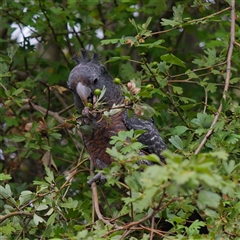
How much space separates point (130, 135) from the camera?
3311mm

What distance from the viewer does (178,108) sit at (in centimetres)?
465

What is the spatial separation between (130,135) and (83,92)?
3.84 feet

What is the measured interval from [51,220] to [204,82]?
1.75 metres

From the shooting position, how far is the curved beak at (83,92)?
437cm

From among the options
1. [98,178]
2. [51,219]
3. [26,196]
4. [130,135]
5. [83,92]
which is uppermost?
[130,135]

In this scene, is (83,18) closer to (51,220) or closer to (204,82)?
(204,82)

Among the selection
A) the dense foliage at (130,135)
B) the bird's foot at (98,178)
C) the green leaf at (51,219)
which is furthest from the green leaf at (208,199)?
the bird's foot at (98,178)

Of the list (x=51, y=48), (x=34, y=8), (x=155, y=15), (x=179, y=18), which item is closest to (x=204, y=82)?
(x=179, y=18)

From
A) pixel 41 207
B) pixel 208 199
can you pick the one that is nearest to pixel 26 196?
pixel 41 207

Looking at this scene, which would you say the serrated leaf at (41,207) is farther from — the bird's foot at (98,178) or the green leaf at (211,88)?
the green leaf at (211,88)

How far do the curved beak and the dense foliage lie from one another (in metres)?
0.14

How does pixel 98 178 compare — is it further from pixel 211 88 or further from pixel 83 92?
pixel 211 88

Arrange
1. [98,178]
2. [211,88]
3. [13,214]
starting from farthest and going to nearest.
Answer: [211,88]
[98,178]
[13,214]

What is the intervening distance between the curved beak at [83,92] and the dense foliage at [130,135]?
0.46ft
